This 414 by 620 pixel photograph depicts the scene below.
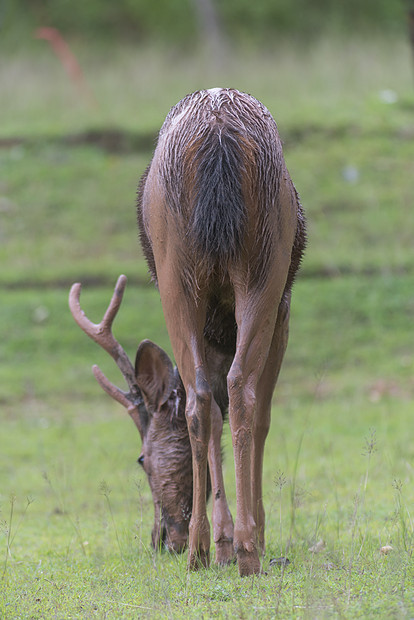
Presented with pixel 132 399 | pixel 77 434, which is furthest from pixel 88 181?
pixel 132 399

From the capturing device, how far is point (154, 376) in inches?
193

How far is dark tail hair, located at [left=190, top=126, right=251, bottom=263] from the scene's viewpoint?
151 inches

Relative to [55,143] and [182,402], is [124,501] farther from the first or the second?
[55,143]

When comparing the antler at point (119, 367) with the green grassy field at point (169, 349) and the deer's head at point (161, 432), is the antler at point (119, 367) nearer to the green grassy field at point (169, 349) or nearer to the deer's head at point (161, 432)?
the deer's head at point (161, 432)

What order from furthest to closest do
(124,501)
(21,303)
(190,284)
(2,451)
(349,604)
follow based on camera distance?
(21,303)
(2,451)
(124,501)
(190,284)
(349,604)

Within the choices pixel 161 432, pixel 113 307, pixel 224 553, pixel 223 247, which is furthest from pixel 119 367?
pixel 223 247

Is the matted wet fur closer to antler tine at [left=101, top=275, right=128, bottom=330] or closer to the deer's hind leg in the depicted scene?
the deer's hind leg

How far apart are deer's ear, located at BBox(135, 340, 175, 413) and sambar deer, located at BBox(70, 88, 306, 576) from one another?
747 millimetres

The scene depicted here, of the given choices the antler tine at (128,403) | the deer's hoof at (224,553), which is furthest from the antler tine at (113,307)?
the deer's hoof at (224,553)

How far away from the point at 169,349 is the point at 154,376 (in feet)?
18.2

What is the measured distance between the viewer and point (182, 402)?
4.83 m

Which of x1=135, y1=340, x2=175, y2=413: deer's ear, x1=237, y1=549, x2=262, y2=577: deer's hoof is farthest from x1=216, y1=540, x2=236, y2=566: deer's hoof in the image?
x1=135, y1=340, x2=175, y2=413: deer's ear

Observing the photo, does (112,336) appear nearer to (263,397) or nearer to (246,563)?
(263,397)

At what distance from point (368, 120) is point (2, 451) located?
33.3 feet
